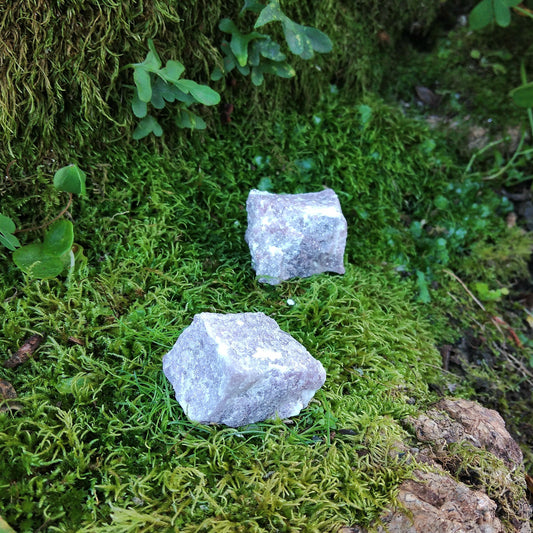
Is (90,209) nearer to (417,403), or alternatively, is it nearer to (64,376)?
(64,376)

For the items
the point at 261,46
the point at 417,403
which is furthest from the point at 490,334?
the point at 261,46

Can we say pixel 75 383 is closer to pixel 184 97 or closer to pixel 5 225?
pixel 5 225

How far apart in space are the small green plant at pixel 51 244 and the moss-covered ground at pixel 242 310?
0.45 feet

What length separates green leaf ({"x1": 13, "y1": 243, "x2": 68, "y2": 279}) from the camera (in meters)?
2.38

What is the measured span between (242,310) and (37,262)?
111 cm

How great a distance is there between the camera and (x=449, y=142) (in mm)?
4012

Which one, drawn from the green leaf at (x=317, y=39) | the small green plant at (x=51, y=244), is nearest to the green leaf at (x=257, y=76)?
the green leaf at (x=317, y=39)

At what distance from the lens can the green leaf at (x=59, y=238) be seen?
2434 mm

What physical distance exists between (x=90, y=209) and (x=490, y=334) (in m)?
2.82

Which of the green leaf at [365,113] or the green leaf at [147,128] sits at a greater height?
the green leaf at [365,113]

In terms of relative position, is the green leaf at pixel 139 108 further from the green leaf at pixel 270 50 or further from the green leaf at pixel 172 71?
the green leaf at pixel 270 50

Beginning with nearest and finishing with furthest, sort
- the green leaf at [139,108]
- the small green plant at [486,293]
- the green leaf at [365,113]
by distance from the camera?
the green leaf at [139,108] < the small green plant at [486,293] < the green leaf at [365,113]

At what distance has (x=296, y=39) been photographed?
9.15ft

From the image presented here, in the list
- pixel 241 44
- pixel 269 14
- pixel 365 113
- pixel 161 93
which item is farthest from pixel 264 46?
pixel 365 113
